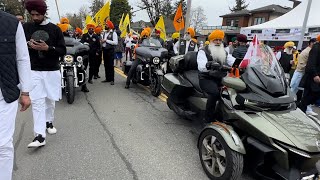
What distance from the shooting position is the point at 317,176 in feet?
10.1

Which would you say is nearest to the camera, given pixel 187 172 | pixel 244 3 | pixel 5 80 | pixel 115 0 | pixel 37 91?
pixel 5 80

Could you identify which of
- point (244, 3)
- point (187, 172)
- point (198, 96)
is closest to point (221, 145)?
point (187, 172)

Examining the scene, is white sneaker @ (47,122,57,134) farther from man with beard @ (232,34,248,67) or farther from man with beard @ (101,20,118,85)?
man with beard @ (101,20,118,85)

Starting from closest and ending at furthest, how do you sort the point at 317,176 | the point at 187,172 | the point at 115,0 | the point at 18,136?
the point at 317,176 < the point at 187,172 < the point at 18,136 < the point at 115,0

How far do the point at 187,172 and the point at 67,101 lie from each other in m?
4.12

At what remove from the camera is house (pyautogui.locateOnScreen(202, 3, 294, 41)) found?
175ft

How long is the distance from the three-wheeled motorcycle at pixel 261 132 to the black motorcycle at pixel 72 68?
376 cm

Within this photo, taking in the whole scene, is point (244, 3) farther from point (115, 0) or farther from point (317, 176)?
point (317, 176)

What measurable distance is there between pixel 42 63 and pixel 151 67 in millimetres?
3998

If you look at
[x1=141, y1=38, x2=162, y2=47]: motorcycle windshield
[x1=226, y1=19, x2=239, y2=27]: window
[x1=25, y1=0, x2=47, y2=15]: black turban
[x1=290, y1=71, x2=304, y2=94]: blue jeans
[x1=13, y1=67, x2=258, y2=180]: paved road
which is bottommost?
[x1=13, y1=67, x2=258, y2=180]: paved road

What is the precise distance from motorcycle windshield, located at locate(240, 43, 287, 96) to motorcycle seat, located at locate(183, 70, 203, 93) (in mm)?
1196

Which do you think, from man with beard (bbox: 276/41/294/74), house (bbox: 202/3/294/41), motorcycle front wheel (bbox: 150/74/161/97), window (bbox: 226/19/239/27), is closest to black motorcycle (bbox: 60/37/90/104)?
motorcycle front wheel (bbox: 150/74/161/97)

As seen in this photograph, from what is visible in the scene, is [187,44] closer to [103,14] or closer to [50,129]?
[103,14]

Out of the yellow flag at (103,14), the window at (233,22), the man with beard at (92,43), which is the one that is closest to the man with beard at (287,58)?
the man with beard at (92,43)
